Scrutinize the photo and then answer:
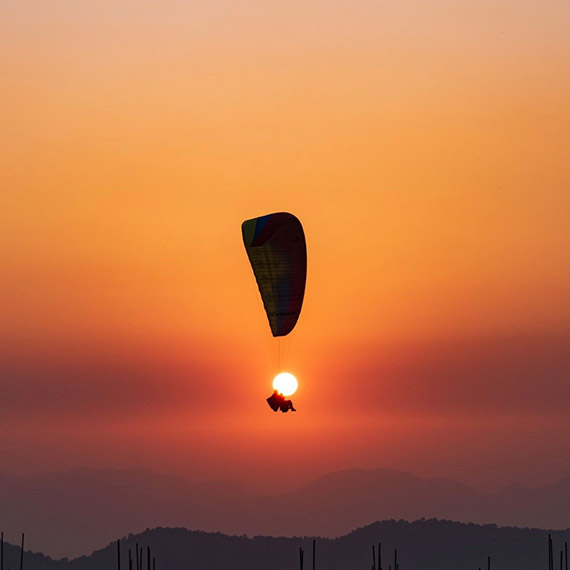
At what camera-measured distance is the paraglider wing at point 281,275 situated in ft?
243

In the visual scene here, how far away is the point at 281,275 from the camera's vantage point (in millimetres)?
74000

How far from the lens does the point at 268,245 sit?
7400 cm

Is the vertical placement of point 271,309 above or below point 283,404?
above

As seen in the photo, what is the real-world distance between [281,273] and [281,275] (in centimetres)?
12

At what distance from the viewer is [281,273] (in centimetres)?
7406

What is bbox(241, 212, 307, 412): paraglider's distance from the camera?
242ft

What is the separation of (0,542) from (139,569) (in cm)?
1556

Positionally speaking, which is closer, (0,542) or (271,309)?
(271,309)

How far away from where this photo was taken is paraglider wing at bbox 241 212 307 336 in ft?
243

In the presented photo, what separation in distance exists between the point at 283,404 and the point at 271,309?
603 centimetres

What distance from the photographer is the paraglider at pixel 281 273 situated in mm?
73812

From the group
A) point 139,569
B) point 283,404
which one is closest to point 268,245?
point 283,404

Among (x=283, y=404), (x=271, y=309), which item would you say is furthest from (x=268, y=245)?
(x=283, y=404)

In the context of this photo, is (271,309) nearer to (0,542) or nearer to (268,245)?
(268,245)
